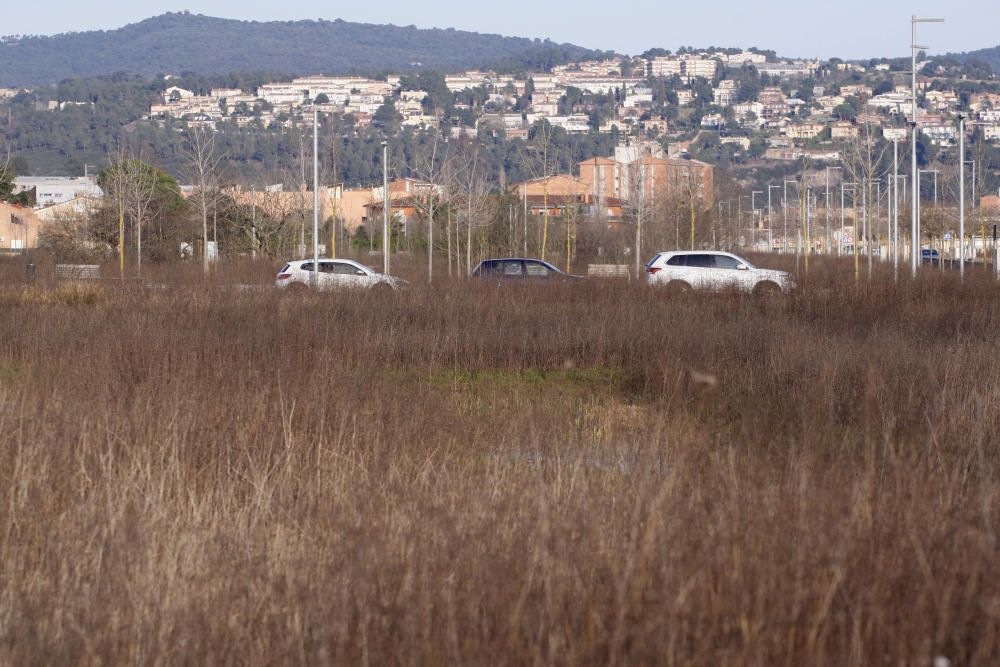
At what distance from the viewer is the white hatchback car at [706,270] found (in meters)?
30.8

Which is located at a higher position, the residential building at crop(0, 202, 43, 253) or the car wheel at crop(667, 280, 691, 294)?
the residential building at crop(0, 202, 43, 253)

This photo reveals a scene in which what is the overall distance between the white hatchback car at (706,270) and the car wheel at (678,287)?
12.4 inches

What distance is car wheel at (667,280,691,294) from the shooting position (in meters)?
25.9

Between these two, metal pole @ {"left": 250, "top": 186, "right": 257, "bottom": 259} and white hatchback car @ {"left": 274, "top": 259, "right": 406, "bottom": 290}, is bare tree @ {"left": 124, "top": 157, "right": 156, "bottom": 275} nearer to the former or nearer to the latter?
metal pole @ {"left": 250, "top": 186, "right": 257, "bottom": 259}

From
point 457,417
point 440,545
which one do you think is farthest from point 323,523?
point 457,417

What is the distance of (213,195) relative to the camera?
45.0 metres

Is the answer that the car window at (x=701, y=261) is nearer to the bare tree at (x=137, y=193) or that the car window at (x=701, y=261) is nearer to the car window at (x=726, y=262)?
the car window at (x=726, y=262)

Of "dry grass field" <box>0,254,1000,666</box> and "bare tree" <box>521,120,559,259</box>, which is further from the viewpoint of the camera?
"bare tree" <box>521,120,559,259</box>

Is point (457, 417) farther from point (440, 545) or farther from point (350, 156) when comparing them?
point (350, 156)

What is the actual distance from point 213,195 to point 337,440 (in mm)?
38218

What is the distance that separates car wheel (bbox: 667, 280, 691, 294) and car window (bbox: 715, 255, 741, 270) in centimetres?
197

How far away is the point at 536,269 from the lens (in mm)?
33562

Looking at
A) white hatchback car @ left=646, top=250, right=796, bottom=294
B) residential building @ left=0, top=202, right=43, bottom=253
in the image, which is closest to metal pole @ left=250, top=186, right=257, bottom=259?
white hatchback car @ left=646, top=250, right=796, bottom=294

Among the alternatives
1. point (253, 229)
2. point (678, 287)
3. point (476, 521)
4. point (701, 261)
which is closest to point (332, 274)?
point (678, 287)
